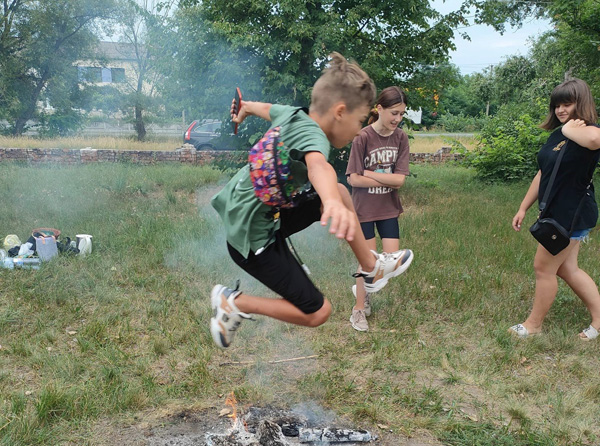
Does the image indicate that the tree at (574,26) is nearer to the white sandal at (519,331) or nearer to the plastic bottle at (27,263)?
the white sandal at (519,331)

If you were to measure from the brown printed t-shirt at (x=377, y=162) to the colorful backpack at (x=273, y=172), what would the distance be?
1737 mm

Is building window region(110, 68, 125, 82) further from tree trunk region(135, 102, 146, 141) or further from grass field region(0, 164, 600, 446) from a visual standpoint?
grass field region(0, 164, 600, 446)

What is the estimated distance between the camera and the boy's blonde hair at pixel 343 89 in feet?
7.98

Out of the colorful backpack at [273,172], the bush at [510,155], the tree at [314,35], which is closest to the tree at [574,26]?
the tree at [314,35]

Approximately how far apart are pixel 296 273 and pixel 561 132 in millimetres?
2406

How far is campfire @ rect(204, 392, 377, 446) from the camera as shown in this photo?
9.08 feet

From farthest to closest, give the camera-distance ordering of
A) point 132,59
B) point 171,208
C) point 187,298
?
point 132,59 → point 171,208 → point 187,298

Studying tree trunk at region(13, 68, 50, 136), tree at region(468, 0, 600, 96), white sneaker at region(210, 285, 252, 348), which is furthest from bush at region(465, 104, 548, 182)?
tree trunk at region(13, 68, 50, 136)

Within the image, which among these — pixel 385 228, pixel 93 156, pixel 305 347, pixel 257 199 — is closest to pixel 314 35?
pixel 385 228

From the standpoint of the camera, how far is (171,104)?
336 inches

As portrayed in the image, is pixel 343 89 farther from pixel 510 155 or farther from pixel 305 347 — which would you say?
pixel 510 155

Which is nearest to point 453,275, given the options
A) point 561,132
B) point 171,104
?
point 561,132

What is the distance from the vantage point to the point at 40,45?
15.2 metres

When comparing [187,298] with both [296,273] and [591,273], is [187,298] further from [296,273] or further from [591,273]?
[591,273]
